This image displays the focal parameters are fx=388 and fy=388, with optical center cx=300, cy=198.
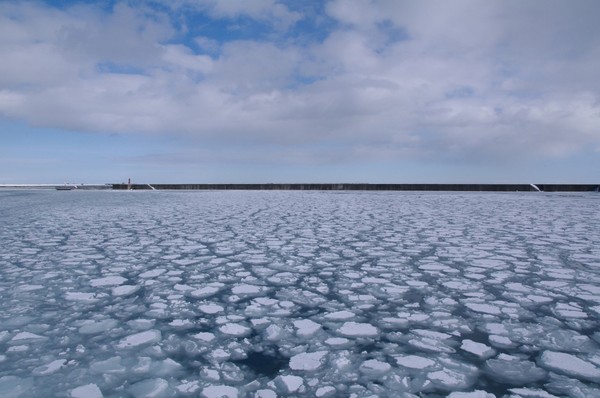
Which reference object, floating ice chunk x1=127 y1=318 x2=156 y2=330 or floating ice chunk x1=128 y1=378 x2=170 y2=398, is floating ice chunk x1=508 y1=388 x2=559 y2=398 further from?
floating ice chunk x1=127 y1=318 x2=156 y2=330

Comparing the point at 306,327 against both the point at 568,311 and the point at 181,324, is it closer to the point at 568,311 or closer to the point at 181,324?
the point at 181,324

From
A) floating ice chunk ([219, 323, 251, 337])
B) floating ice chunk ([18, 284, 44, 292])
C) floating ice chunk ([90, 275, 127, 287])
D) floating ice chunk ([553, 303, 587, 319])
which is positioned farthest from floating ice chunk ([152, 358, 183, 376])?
floating ice chunk ([553, 303, 587, 319])

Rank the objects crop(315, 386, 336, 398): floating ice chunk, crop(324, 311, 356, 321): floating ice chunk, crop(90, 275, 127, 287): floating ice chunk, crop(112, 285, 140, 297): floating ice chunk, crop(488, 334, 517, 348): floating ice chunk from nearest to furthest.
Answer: crop(315, 386, 336, 398): floating ice chunk < crop(488, 334, 517, 348): floating ice chunk < crop(324, 311, 356, 321): floating ice chunk < crop(112, 285, 140, 297): floating ice chunk < crop(90, 275, 127, 287): floating ice chunk

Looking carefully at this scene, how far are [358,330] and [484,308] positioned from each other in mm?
1224

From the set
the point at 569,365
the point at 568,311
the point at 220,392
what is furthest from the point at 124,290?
the point at 568,311

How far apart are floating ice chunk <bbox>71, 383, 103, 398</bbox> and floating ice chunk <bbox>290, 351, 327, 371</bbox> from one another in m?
1.05

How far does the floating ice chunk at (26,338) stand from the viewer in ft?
8.71

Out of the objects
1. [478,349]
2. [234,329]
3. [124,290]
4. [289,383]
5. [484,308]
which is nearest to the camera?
[289,383]

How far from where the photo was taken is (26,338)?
8.88 feet

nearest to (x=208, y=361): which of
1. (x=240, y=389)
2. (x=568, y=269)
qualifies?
(x=240, y=389)

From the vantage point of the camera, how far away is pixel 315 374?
7.26ft

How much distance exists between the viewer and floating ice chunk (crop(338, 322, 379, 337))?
278 centimetres

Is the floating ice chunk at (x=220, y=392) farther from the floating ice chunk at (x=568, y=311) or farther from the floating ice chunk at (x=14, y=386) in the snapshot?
the floating ice chunk at (x=568, y=311)

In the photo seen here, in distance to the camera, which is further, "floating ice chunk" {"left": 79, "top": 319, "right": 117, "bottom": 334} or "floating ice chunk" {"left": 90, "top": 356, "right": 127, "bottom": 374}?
"floating ice chunk" {"left": 79, "top": 319, "right": 117, "bottom": 334}
